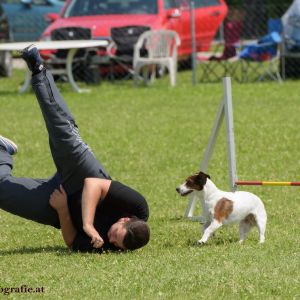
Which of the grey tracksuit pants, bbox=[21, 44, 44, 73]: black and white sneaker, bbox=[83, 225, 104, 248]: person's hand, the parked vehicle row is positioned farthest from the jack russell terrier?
the parked vehicle row

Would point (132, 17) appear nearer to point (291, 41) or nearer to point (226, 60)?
point (226, 60)

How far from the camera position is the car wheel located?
73.8 feet

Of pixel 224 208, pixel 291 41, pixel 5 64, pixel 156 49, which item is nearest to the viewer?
pixel 224 208

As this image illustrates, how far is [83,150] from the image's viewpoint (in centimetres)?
794

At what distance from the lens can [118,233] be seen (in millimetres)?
7723

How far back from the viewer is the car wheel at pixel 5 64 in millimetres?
22500

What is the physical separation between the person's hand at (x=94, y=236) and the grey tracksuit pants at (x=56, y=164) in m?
0.35

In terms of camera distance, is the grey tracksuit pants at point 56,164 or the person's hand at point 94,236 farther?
the grey tracksuit pants at point 56,164

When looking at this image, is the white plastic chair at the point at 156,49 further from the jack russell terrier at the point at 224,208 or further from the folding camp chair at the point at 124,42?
the jack russell terrier at the point at 224,208

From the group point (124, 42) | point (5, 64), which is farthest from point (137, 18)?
point (5, 64)

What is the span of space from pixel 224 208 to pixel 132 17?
12973 mm

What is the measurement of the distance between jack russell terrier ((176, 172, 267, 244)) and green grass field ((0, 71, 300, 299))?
128 mm

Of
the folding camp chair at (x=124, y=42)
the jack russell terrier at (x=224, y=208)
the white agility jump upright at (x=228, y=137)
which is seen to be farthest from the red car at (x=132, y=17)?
the jack russell terrier at (x=224, y=208)

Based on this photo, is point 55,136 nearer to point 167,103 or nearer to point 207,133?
point 207,133
